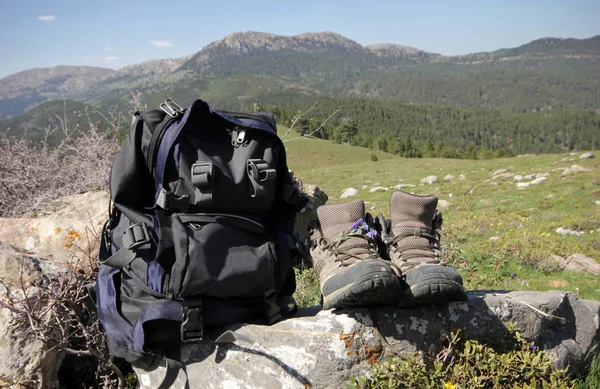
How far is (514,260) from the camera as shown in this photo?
22.1 feet

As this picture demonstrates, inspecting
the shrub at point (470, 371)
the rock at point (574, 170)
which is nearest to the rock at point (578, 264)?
the shrub at point (470, 371)

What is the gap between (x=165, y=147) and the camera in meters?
2.54

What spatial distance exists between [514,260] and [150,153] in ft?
21.4

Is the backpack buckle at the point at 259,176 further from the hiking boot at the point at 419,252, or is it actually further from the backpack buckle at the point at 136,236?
the hiking boot at the point at 419,252

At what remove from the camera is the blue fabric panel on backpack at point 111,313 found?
261 cm

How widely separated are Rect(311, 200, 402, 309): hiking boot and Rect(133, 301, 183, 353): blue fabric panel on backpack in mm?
1021

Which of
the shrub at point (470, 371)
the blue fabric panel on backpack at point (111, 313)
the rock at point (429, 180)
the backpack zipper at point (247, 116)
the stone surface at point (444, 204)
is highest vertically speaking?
the backpack zipper at point (247, 116)

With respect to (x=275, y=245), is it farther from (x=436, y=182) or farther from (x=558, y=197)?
(x=436, y=182)

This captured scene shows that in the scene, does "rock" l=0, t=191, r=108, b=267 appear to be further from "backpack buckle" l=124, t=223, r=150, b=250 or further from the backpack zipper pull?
the backpack zipper pull

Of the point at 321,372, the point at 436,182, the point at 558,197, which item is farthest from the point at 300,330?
the point at 436,182

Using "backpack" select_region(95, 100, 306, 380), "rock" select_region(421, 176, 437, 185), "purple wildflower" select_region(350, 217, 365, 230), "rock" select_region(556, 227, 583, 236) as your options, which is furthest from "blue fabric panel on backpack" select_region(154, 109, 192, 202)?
"rock" select_region(421, 176, 437, 185)

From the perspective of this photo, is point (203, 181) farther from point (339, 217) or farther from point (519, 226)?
point (519, 226)

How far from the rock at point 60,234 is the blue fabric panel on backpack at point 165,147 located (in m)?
1.74

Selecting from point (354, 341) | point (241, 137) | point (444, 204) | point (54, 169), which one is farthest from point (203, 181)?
point (444, 204)
